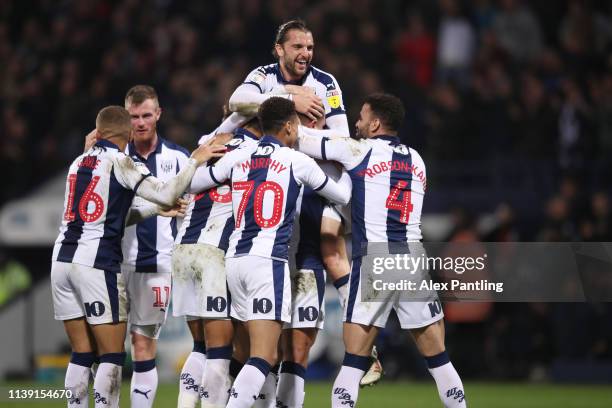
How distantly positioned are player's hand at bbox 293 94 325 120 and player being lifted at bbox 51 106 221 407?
0.70m

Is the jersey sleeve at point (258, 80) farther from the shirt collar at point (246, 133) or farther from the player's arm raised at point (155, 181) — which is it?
the player's arm raised at point (155, 181)

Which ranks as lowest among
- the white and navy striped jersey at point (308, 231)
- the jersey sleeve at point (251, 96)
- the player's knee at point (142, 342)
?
the player's knee at point (142, 342)

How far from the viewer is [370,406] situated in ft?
38.9

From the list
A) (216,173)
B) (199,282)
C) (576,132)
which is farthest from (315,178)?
(576,132)

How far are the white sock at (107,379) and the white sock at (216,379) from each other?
65 cm

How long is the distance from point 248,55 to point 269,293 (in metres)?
10.2

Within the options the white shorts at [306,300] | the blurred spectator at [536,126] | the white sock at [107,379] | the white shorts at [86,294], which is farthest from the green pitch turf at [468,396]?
the blurred spectator at [536,126]

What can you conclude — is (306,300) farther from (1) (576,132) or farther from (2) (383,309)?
(1) (576,132)

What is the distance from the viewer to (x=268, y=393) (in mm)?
8672

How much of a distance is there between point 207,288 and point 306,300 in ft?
2.39

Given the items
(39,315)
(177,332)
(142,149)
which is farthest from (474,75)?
(142,149)

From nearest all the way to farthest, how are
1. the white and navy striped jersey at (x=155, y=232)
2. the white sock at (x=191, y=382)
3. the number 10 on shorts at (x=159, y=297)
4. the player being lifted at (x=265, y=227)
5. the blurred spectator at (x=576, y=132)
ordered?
the player being lifted at (x=265, y=227)
the white sock at (x=191, y=382)
the number 10 on shorts at (x=159, y=297)
the white and navy striped jersey at (x=155, y=232)
the blurred spectator at (x=576, y=132)

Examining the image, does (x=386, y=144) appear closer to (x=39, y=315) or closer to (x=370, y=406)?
(x=370, y=406)

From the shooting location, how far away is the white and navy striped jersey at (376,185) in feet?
27.8
